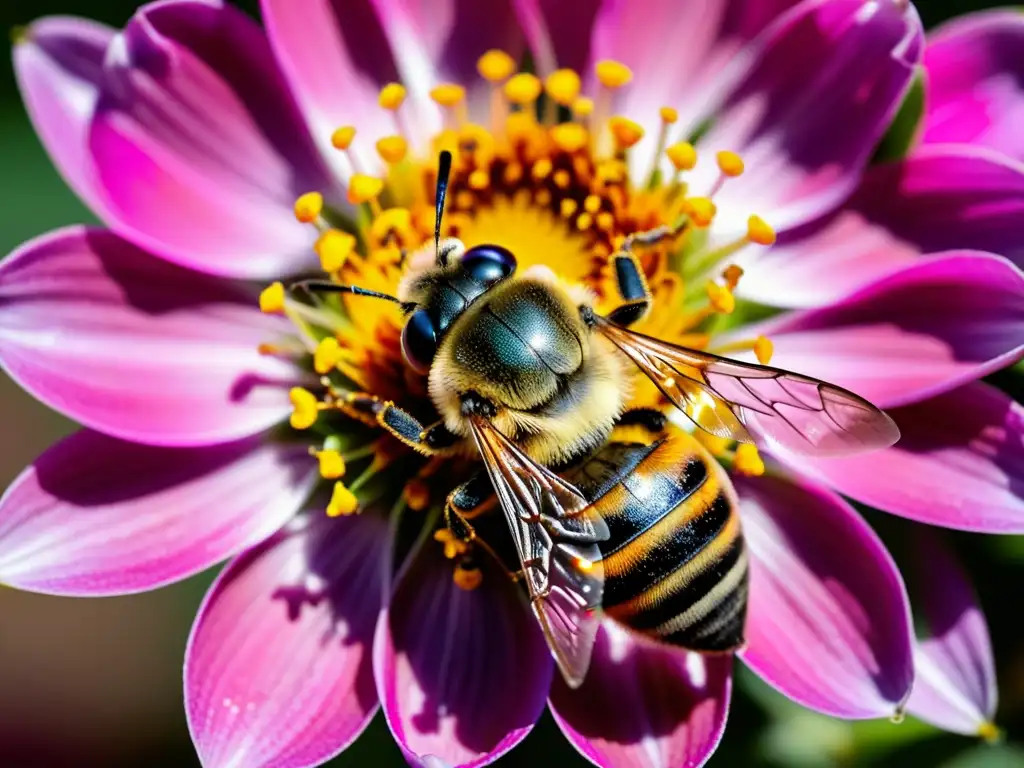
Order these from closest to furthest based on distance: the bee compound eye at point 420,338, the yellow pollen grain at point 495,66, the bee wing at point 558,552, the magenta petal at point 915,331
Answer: the bee wing at point 558,552
the bee compound eye at point 420,338
the magenta petal at point 915,331
the yellow pollen grain at point 495,66

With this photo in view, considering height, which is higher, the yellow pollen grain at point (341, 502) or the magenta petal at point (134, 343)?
the magenta petal at point (134, 343)

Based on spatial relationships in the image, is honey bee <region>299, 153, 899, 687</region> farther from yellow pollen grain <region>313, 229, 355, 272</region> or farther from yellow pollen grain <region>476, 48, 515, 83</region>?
yellow pollen grain <region>476, 48, 515, 83</region>

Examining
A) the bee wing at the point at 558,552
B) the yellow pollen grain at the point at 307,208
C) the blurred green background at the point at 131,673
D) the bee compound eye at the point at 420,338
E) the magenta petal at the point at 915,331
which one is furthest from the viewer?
the blurred green background at the point at 131,673

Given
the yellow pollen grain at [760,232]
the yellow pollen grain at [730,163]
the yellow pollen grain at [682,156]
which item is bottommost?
the yellow pollen grain at [760,232]

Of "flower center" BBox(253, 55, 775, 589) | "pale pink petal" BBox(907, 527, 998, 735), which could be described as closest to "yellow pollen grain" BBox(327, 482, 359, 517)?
"flower center" BBox(253, 55, 775, 589)

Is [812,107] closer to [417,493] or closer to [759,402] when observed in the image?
[759,402]

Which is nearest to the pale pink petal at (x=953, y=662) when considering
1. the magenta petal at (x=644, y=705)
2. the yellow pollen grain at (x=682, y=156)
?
the magenta petal at (x=644, y=705)

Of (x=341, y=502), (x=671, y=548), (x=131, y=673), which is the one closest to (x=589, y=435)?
(x=671, y=548)

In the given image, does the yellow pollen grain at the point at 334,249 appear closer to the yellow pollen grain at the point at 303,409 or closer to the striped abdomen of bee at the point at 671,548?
the yellow pollen grain at the point at 303,409
